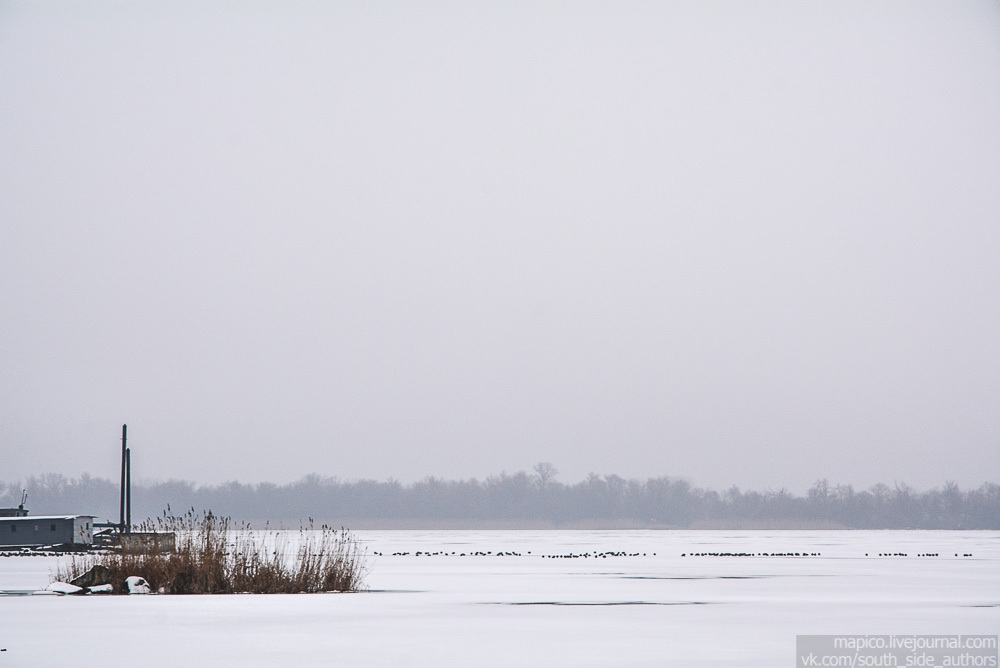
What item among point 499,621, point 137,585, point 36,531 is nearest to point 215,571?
point 137,585

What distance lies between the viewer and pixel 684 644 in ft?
56.2

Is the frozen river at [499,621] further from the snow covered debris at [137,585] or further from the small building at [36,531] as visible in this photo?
the small building at [36,531]

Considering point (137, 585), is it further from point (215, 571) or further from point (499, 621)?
point (499, 621)

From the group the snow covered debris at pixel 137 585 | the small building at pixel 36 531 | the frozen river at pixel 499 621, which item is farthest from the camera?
the small building at pixel 36 531

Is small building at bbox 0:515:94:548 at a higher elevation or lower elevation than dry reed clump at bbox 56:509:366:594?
lower

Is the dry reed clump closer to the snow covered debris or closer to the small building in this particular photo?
the snow covered debris

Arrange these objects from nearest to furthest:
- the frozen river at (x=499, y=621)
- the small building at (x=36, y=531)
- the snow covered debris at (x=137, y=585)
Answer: the frozen river at (x=499, y=621) → the snow covered debris at (x=137, y=585) → the small building at (x=36, y=531)

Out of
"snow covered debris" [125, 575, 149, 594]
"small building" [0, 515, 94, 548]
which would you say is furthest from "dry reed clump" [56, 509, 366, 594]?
"small building" [0, 515, 94, 548]

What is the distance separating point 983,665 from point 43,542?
67004 millimetres

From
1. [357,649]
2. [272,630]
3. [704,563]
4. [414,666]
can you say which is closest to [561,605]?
[272,630]

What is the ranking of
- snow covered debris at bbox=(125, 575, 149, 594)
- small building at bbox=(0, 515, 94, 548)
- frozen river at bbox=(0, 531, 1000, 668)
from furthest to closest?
small building at bbox=(0, 515, 94, 548)
snow covered debris at bbox=(125, 575, 149, 594)
frozen river at bbox=(0, 531, 1000, 668)

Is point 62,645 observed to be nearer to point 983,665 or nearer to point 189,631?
point 189,631

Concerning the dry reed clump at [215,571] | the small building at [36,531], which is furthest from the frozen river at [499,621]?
the small building at [36,531]

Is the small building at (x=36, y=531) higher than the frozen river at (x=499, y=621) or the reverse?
the reverse
